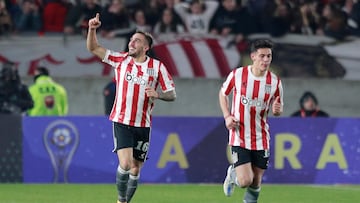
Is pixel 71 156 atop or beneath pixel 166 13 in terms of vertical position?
beneath

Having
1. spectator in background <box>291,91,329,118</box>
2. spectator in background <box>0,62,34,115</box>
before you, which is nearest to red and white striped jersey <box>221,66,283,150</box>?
spectator in background <box>291,91,329,118</box>

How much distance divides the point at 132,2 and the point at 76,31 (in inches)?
58.8

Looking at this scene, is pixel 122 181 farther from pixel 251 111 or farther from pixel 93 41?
pixel 251 111

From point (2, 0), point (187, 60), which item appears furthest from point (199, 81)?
point (2, 0)

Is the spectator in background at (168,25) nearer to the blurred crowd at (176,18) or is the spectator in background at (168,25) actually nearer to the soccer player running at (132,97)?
the blurred crowd at (176,18)

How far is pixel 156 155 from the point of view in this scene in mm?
20422

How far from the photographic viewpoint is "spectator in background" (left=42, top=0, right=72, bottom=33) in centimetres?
2419

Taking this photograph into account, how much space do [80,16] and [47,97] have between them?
268 centimetres

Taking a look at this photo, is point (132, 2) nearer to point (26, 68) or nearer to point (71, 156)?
point (26, 68)

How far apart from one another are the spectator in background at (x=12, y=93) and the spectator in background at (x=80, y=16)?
7.87 feet

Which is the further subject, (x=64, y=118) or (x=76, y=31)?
(x=76, y=31)

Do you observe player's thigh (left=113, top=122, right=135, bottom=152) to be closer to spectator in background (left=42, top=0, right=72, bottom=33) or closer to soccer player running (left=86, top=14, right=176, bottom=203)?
soccer player running (left=86, top=14, right=176, bottom=203)

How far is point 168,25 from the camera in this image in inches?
955

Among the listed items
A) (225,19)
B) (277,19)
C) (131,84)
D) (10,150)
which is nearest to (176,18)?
(225,19)
